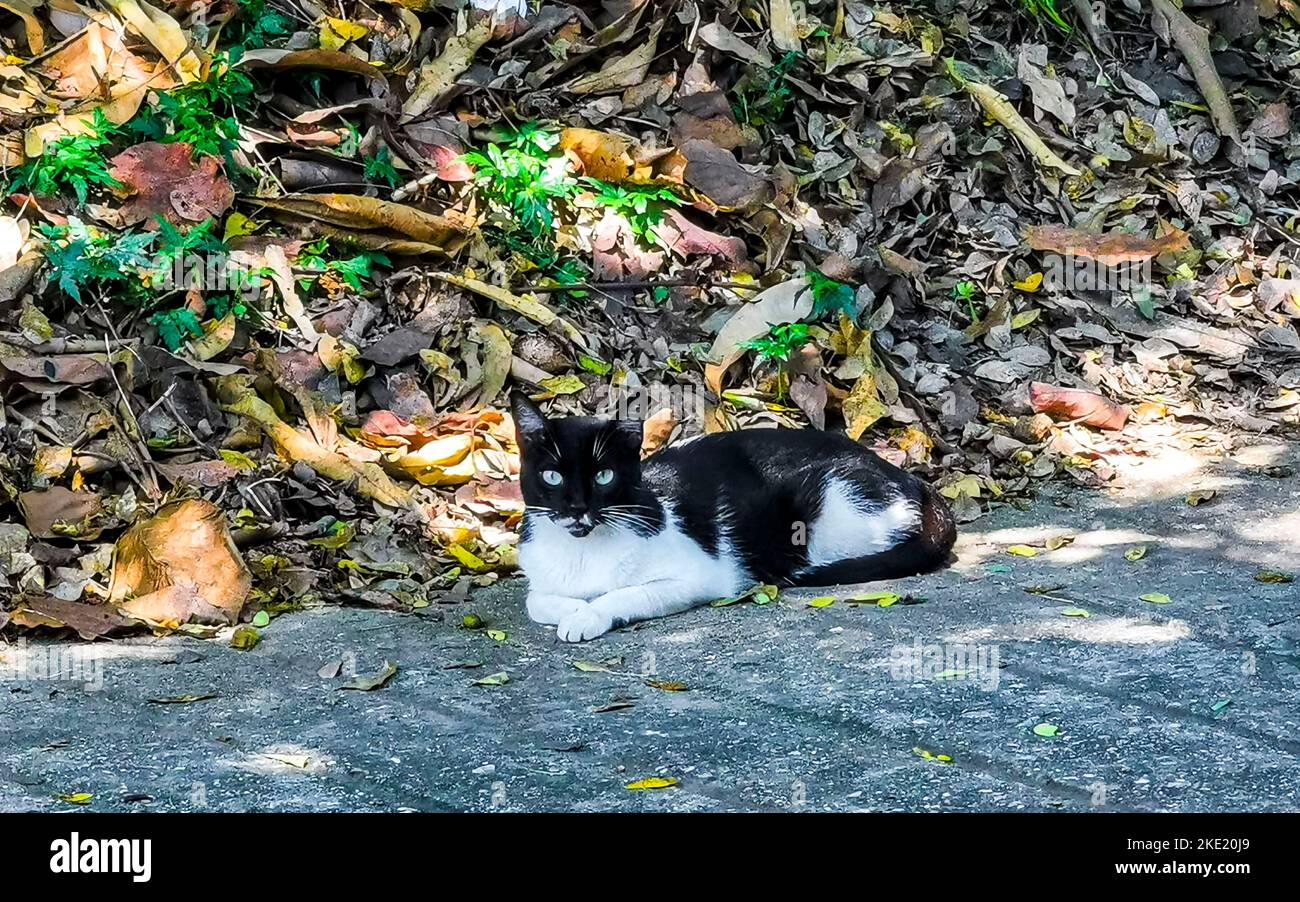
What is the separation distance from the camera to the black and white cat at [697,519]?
4734 mm

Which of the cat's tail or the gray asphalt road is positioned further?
the cat's tail

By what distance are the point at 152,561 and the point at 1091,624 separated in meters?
2.74

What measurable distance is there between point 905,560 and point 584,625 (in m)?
1.12

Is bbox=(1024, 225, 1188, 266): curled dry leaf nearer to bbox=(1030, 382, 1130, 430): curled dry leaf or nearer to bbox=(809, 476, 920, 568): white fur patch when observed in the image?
bbox=(1030, 382, 1130, 430): curled dry leaf

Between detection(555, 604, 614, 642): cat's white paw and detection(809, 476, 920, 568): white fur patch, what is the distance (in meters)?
0.91

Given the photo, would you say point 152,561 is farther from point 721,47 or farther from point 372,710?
point 721,47

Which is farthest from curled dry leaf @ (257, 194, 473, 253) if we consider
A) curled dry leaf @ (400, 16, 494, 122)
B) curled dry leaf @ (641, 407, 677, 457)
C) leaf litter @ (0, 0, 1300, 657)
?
curled dry leaf @ (641, 407, 677, 457)

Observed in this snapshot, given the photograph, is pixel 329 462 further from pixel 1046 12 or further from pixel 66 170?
pixel 1046 12

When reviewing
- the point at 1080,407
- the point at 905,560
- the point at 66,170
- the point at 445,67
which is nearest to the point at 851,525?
the point at 905,560

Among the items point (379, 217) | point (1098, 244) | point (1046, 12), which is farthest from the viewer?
point (1046, 12)

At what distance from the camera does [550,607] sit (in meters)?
4.73

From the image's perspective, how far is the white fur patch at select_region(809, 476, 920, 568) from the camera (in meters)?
5.14

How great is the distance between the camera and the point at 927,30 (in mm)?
7988

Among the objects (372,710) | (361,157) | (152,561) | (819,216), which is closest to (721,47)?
(819,216)
